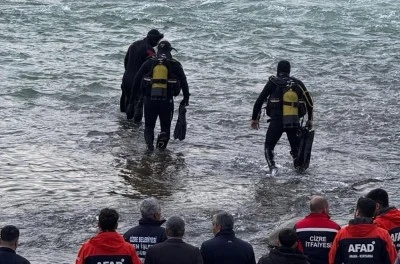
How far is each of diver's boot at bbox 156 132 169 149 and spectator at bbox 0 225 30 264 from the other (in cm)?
708

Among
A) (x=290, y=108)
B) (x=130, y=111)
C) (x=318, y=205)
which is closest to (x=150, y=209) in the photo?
(x=318, y=205)

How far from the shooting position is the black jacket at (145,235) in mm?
8469

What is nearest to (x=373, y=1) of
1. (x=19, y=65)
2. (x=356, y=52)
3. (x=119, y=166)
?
(x=356, y=52)

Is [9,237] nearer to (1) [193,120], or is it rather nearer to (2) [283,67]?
(2) [283,67]

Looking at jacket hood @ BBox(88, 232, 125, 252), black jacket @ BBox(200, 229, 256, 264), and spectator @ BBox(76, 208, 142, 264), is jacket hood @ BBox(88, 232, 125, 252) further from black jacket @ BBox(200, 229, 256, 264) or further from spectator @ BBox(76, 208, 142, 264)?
black jacket @ BBox(200, 229, 256, 264)

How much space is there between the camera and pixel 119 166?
14.2 m

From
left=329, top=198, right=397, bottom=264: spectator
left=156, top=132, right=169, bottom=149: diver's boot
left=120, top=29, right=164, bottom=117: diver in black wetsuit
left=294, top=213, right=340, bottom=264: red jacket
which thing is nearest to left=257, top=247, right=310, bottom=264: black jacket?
left=329, top=198, right=397, bottom=264: spectator

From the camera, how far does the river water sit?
12305 mm

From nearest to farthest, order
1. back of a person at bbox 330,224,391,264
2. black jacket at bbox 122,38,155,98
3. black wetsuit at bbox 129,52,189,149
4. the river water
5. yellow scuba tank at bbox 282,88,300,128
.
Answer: back of a person at bbox 330,224,391,264, the river water, yellow scuba tank at bbox 282,88,300,128, black wetsuit at bbox 129,52,189,149, black jacket at bbox 122,38,155,98

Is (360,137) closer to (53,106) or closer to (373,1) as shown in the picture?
(53,106)

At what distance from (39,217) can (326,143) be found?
585cm

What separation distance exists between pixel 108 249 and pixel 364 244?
82.1 inches

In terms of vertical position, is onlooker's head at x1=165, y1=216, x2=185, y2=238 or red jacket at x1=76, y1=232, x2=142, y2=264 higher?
onlooker's head at x1=165, y1=216, x2=185, y2=238

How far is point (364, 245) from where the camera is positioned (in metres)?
8.38
